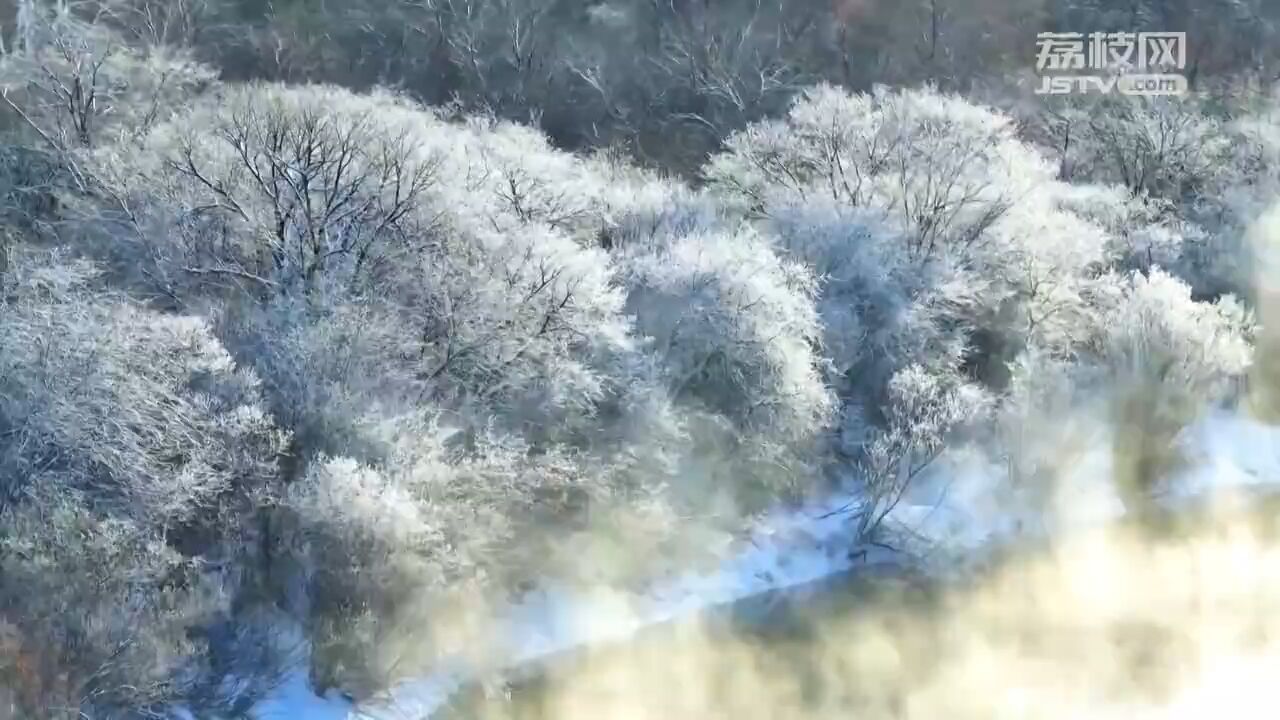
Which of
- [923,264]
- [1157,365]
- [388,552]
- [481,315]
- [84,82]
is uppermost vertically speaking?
[84,82]

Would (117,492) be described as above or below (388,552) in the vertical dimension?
above

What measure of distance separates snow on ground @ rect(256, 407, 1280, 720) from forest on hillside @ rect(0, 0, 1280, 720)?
450 millimetres

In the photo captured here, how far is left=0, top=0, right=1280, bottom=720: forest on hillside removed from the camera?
15344 millimetres

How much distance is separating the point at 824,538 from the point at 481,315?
777cm

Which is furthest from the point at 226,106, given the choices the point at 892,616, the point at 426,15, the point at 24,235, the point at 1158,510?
the point at 1158,510

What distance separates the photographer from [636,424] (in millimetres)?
20141

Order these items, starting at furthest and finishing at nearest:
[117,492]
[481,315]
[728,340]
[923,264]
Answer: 1. [923,264]
2. [728,340]
3. [481,315]
4. [117,492]

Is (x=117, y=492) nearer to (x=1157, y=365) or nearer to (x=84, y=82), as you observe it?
(x=84, y=82)

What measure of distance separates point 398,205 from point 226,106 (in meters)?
6.58

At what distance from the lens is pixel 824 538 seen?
21.9 meters

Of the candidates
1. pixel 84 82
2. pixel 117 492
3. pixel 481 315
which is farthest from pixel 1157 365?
pixel 84 82

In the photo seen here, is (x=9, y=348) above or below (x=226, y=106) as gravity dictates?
below

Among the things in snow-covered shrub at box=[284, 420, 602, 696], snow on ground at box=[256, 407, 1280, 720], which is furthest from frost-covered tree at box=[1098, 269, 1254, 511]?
snow-covered shrub at box=[284, 420, 602, 696]

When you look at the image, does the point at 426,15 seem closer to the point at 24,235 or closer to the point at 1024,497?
the point at 24,235
